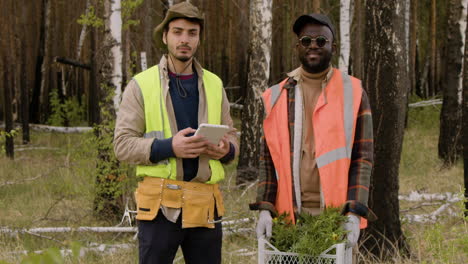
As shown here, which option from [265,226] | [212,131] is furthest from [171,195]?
[265,226]

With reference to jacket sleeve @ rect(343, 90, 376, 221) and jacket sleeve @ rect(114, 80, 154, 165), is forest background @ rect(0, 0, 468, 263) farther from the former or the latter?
jacket sleeve @ rect(114, 80, 154, 165)

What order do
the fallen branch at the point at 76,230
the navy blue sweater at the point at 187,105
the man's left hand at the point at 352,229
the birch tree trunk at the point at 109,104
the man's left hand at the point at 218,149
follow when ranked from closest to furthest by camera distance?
the man's left hand at the point at 352,229
the man's left hand at the point at 218,149
the navy blue sweater at the point at 187,105
the fallen branch at the point at 76,230
the birch tree trunk at the point at 109,104

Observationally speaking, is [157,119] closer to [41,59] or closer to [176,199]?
[176,199]

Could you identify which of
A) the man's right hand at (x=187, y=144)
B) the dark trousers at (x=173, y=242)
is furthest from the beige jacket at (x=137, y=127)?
the dark trousers at (x=173, y=242)

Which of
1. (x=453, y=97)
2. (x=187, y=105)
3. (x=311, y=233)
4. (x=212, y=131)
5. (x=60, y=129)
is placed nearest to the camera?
(x=311, y=233)

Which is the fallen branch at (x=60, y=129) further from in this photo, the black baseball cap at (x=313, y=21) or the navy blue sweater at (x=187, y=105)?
the black baseball cap at (x=313, y=21)

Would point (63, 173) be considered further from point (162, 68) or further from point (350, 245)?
point (350, 245)

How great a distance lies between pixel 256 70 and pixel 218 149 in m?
6.71

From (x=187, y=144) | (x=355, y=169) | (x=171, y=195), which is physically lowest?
(x=171, y=195)

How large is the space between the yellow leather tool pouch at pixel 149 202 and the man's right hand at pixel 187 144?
24cm

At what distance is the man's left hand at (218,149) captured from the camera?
324cm

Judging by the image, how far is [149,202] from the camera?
3.26 metres

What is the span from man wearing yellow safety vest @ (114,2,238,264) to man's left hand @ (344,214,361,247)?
0.80m

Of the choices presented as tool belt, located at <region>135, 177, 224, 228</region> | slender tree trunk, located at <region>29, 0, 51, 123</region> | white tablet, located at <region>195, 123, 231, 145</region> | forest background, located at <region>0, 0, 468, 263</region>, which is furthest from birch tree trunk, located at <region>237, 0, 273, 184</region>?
slender tree trunk, located at <region>29, 0, 51, 123</region>
